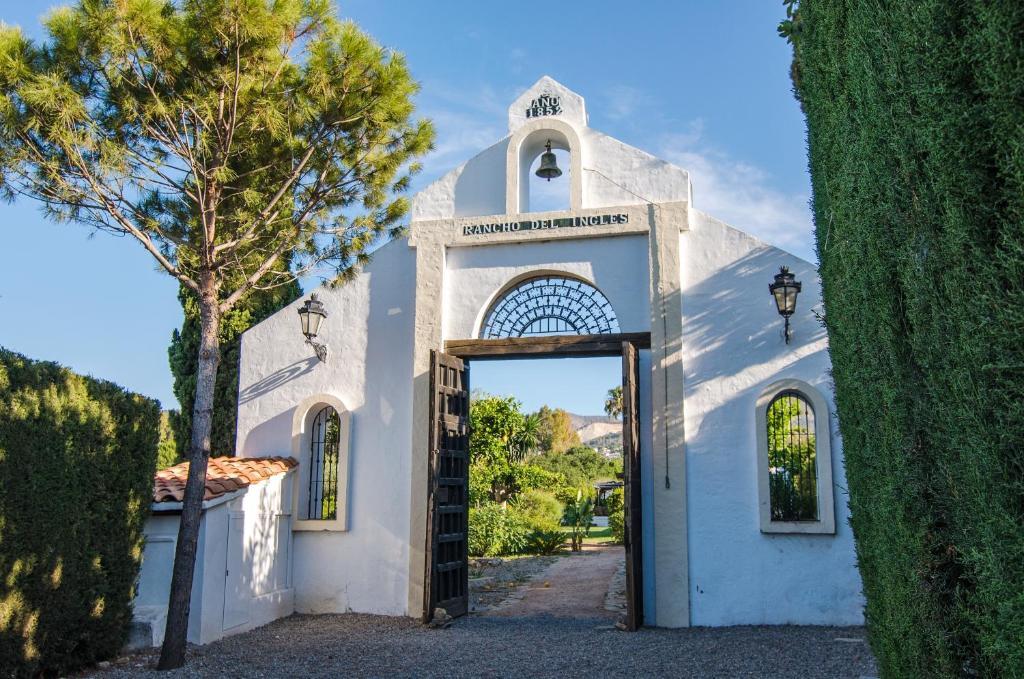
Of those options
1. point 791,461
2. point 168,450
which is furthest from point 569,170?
point 168,450

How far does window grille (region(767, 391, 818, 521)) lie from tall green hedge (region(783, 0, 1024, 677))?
564 centimetres

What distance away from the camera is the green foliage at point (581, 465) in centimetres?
3069

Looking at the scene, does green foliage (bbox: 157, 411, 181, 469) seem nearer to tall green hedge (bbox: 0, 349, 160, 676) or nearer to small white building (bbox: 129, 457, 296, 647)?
small white building (bbox: 129, 457, 296, 647)

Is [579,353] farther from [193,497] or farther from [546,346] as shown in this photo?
[193,497]

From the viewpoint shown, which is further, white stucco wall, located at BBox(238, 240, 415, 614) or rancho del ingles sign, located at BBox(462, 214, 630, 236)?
white stucco wall, located at BBox(238, 240, 415, 614)

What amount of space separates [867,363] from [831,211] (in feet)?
3.49

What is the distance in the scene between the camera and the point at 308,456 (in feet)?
35.8

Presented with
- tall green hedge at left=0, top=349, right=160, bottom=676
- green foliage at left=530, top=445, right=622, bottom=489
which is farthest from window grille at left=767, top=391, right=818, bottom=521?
green foliage at left=530, top=445, right=622, bottom=489

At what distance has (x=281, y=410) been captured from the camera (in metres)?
11.0

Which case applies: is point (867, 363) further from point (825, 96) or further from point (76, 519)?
point (76, 519)

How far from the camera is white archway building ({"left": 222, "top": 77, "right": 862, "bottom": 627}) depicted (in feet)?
30.5

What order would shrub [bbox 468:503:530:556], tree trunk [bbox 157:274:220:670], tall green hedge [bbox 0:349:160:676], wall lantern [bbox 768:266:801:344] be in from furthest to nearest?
shrub [bbox 468:503:530:556] → wall lantern [bbox 768:266:801:344] → tree trunk [bbox 157:274:220:670] → tall green hedge [bbox 0:349:160:676]

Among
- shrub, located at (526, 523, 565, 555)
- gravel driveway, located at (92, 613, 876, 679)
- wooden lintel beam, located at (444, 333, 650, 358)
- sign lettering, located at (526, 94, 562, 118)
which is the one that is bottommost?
gravel driveway, located at (92, 613, 876, 679)

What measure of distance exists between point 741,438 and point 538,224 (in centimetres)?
363
